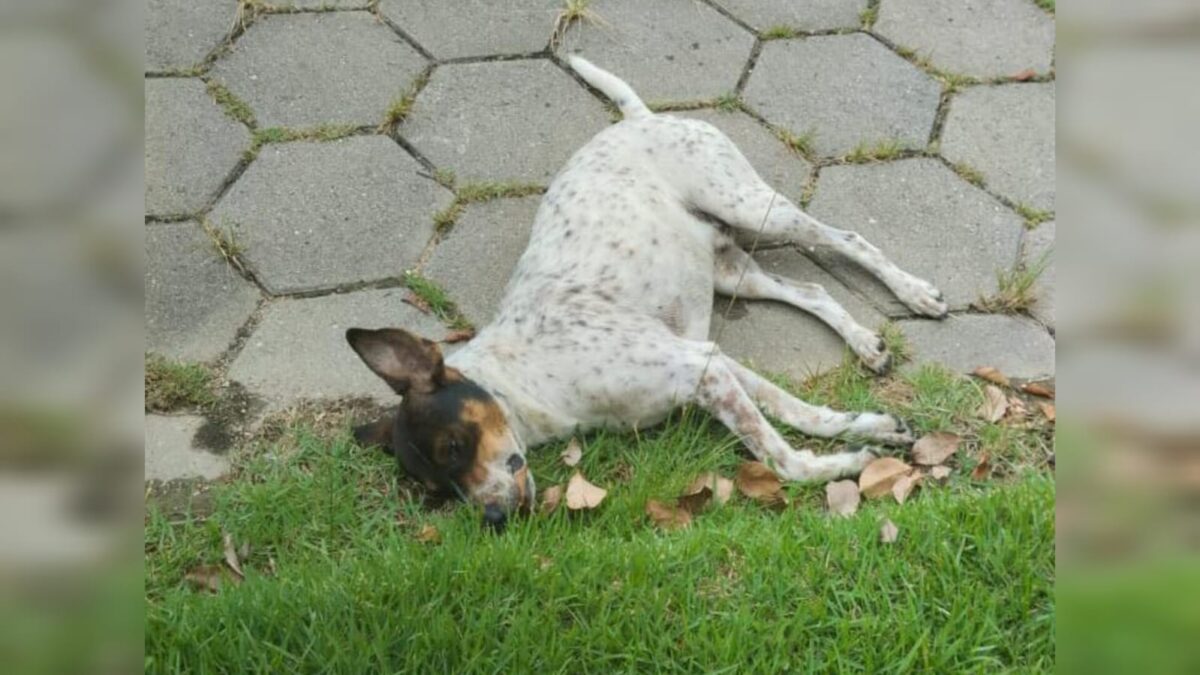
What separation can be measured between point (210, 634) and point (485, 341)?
1368 millimetres

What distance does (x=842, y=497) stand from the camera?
3.12 m

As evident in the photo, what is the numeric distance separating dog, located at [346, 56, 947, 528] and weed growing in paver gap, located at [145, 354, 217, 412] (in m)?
0.56

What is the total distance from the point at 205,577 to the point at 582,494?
1004mm

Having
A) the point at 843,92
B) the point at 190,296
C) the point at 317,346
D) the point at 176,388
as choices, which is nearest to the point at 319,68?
the point at 190,296

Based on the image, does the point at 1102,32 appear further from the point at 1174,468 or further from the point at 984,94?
the point at 984,94

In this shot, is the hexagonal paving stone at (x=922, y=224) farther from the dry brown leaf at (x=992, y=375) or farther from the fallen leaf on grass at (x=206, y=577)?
the fallen leaf on grass at (x=206, y=577)

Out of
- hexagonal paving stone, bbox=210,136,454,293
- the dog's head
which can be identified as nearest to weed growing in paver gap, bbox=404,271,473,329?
hexagonal paving stone, bbox=210,136,454,293

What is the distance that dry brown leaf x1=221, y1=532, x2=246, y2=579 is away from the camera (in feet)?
9.70

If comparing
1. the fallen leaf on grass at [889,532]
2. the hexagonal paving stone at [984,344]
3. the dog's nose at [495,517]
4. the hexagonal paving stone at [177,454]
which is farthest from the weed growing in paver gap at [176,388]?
the hexagonal paving stone at [984,344]

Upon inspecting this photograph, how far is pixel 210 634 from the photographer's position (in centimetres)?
245

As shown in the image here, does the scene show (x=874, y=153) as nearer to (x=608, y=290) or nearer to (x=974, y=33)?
(x=974, y=33)

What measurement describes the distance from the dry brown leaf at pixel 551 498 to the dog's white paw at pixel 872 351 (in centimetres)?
108

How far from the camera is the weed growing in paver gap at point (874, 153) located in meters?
4.30

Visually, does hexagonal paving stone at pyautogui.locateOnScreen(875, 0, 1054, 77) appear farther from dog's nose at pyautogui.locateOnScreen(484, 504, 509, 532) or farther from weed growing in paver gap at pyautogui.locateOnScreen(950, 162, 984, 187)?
dog's nose at pyautogui.locateOnScreen(484, 504, 509, 532)
